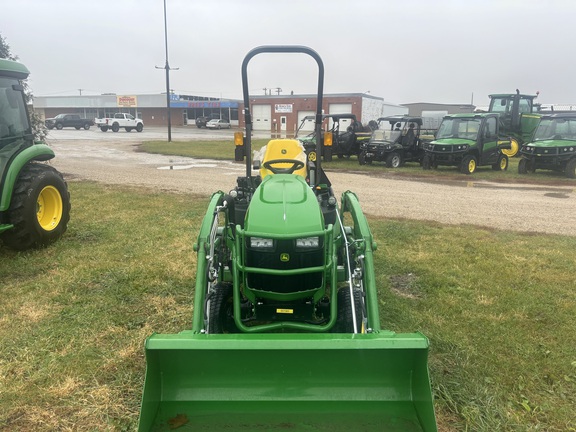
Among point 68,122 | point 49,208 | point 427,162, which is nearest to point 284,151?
point 49,208

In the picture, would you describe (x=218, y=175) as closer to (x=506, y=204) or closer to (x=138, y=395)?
(x=506, y=204)

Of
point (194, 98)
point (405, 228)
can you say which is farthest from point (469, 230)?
point (194, 98)

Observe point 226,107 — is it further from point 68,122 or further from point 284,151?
point 284,151

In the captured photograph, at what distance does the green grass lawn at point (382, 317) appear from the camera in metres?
2.90

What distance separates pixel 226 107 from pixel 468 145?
45.7 m

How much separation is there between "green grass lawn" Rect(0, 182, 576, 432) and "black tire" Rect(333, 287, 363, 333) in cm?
69

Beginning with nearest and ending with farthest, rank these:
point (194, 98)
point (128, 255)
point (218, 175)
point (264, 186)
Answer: point (264, 186) → point (128, 255) → point (218, 175) → point (194, 98)

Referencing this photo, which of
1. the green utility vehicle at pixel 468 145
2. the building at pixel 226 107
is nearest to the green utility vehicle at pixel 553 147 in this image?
the green utility vehicle at pixel 468 145

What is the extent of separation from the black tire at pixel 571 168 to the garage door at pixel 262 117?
1463 inches

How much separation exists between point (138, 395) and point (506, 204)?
8.92 m

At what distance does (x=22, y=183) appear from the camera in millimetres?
5594

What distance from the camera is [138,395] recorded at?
3004 mm

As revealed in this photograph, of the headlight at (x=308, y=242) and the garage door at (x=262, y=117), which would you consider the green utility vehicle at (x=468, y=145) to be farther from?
the garage door at (x=262, y=117)

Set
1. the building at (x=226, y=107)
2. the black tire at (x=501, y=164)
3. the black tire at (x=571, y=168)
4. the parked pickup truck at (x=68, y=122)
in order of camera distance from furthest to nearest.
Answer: the building at (x=226, y=107)
the parked pickup truck at (x=68, y=122)
the black tire at (x=501, y=164)
the black tire at (x=571, y=168)
